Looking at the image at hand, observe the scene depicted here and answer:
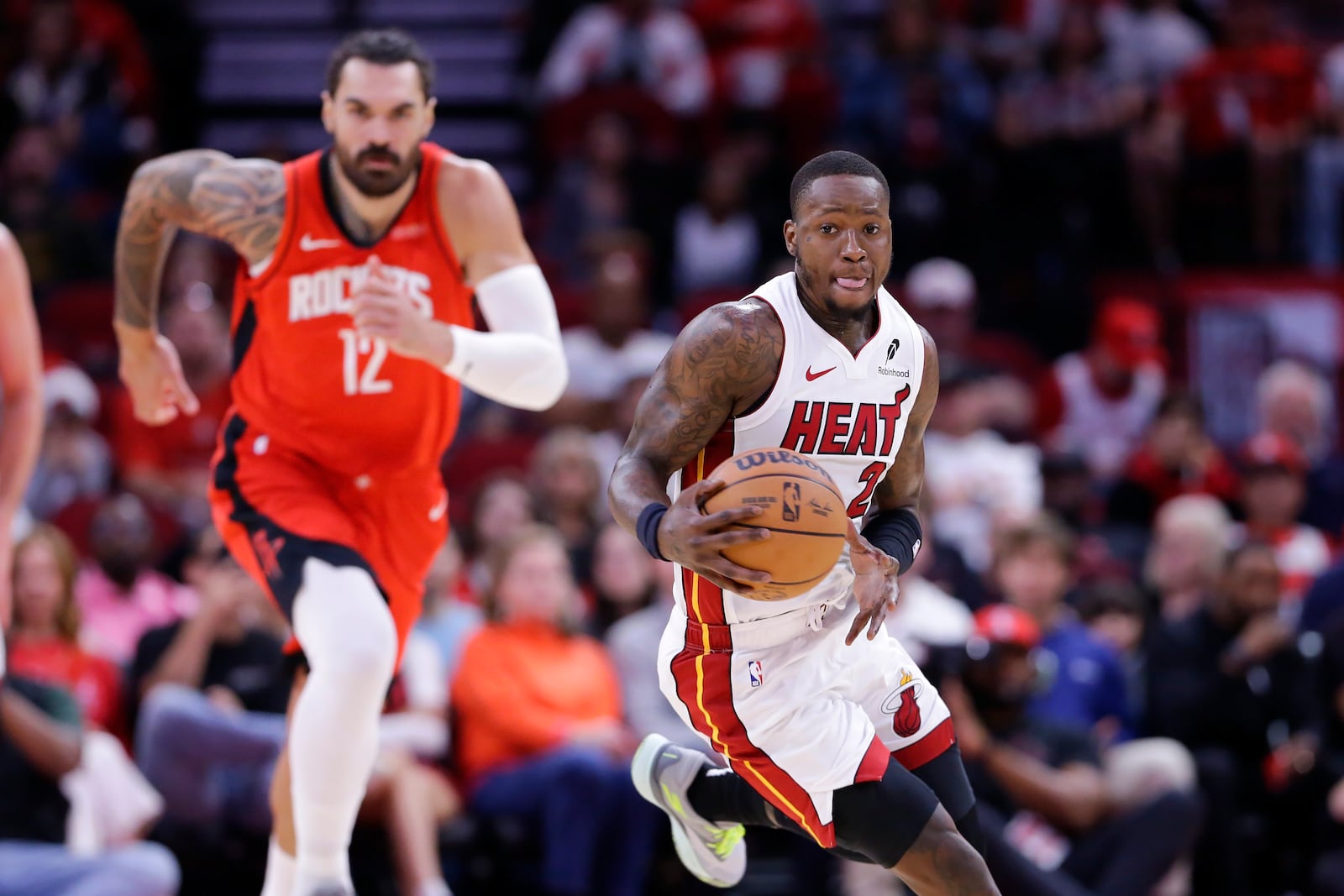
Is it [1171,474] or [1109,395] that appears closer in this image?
[1171,474]

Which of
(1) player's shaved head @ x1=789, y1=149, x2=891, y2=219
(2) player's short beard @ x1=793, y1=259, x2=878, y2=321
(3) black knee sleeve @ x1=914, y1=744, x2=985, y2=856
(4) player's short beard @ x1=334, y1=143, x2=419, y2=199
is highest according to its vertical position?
(1) player's shaved head @ x1=789, y1=149, x2=891, y2=219

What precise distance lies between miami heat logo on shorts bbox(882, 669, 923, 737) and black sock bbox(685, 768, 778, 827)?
489 mm

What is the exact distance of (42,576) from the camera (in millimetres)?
7352

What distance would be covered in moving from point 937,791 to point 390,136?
2.46 m

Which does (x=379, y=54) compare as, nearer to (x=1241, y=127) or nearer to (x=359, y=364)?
(x=359, y=364)

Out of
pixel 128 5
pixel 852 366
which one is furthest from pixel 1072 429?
pixel 128 5

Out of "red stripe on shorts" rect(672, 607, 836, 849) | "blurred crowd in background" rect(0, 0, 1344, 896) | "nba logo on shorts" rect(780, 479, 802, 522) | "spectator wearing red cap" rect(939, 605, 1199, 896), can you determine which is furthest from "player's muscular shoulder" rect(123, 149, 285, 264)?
"spectator wearing red cap" rect(939, 605, 1199, 896)

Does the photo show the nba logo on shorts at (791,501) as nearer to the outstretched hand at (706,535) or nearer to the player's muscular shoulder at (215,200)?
the outstretched hand at (706,535)

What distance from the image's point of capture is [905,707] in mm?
4422

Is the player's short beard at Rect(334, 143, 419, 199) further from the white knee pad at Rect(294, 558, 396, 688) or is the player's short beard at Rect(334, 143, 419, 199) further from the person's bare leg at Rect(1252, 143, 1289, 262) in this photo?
the person's bare leg at Rect(1252, 143, 1289, 262)

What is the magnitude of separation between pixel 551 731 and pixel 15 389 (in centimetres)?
315

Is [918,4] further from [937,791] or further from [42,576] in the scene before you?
[937,791]

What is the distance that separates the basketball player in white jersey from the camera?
4.09 m

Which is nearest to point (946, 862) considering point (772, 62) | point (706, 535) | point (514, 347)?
point (706, 535)
